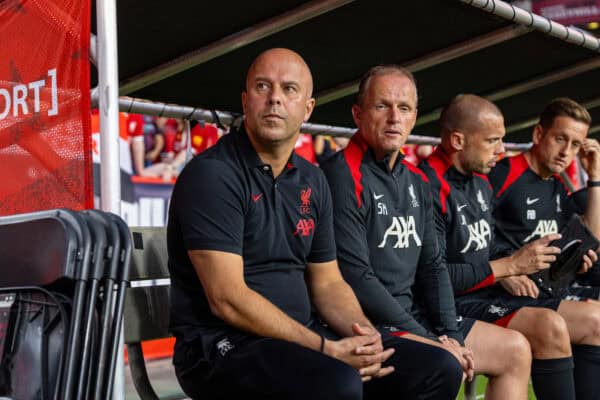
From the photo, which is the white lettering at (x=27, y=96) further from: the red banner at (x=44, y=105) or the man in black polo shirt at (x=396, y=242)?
the man in black polo shirt at (x=396, y=242)

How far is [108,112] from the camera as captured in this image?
2.53 meters

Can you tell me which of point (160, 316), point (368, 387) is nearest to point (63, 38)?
point (160, 316)

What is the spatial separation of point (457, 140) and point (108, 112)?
190 cm

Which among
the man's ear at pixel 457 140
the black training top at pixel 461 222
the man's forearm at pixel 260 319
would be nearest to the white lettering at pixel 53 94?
the man's forearm at pixel 260 319

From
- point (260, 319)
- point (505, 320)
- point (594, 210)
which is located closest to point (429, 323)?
point (505, 320)

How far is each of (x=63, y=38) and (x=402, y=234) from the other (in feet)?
4.80

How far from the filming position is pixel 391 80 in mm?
3299

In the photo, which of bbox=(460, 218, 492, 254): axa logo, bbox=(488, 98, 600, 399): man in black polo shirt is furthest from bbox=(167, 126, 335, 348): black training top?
bbox=(488, 98, 600, 399): man in black polo shirt

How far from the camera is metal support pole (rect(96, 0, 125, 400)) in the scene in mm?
2512

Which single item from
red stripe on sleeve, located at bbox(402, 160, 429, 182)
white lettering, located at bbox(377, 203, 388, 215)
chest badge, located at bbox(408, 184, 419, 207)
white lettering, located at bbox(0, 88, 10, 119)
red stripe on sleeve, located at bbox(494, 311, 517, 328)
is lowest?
red stripe on sleeve, located at bbox(494, 311, 517, 328)

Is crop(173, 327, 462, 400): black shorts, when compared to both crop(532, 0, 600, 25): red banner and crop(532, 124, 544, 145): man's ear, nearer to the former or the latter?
crop(532, 124, 544, 145): man's ear

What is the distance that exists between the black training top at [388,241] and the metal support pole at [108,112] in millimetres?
905

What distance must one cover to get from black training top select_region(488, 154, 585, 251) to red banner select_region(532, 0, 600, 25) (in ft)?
31.2

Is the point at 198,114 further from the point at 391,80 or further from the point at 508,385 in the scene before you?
the point at 508,385
